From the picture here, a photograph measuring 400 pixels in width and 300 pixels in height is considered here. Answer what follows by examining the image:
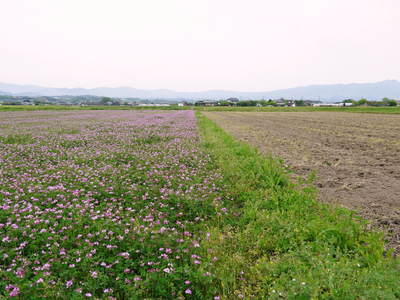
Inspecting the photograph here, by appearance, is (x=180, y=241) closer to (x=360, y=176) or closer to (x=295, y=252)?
(x=295, y=252)

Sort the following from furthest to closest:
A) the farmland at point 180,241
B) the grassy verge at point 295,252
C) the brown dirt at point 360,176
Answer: the brown dirt at point 360,176 < the farmland at point 180,241 < the grassy verge at point 295,252

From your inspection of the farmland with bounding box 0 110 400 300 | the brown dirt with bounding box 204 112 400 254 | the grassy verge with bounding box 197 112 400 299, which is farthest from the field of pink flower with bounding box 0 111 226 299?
the brown dirt with bounding box 204 112 400 254

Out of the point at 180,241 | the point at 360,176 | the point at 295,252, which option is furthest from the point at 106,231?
the point at 360,176

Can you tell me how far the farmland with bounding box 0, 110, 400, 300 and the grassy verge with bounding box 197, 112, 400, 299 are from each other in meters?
0.02

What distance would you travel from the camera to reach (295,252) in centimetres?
354

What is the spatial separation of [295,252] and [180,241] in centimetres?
186

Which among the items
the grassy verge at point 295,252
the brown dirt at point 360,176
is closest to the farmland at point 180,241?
the grassy verge at point 295,252

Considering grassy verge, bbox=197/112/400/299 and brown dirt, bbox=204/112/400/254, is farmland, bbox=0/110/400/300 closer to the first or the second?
grassy verge, bbox=197/112/400/299

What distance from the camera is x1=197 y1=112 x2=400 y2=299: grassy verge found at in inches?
108

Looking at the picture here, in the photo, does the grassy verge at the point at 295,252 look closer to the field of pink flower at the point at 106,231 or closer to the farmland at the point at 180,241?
the farmland at the point at 180,241

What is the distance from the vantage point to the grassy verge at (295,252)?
2.75 m

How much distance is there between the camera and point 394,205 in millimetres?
5355

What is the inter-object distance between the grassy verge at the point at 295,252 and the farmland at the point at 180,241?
A: 0.02 meters

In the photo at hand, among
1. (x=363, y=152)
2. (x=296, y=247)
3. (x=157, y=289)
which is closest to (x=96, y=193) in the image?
(x=157, y=289)
